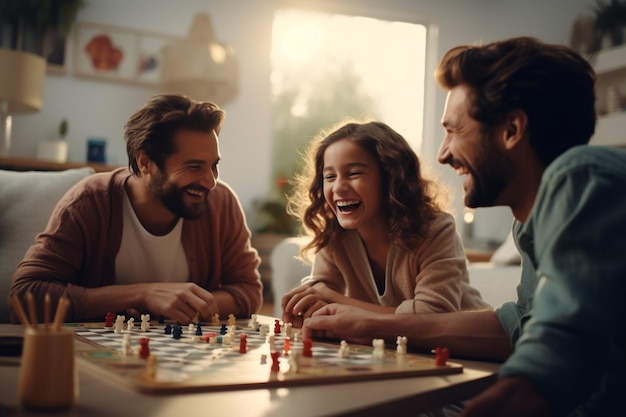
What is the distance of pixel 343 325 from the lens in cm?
149

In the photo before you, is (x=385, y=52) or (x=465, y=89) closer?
(x=465, y=89)

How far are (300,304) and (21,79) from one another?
137 inches

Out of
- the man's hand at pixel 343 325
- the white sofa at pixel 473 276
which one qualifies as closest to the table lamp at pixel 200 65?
the white sofa at pixel 473 276

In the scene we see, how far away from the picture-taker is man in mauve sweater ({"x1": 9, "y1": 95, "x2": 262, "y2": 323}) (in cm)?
192

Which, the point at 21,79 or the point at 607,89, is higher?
the point at 607,89

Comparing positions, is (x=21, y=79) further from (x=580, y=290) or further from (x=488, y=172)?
(x=580, y=290)

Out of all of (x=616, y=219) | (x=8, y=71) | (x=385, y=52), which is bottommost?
(x=616, y=219)

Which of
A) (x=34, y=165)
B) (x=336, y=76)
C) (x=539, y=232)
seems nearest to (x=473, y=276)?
(x=539, y=232)

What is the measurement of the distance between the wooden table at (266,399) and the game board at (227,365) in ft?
0.05

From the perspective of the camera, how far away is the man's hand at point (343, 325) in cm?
148

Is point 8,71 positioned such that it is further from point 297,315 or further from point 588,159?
point 588,159

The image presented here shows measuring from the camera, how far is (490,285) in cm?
313

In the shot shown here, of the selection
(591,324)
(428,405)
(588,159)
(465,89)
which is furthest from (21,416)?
(465,89)

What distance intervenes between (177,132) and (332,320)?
88 centimetres
